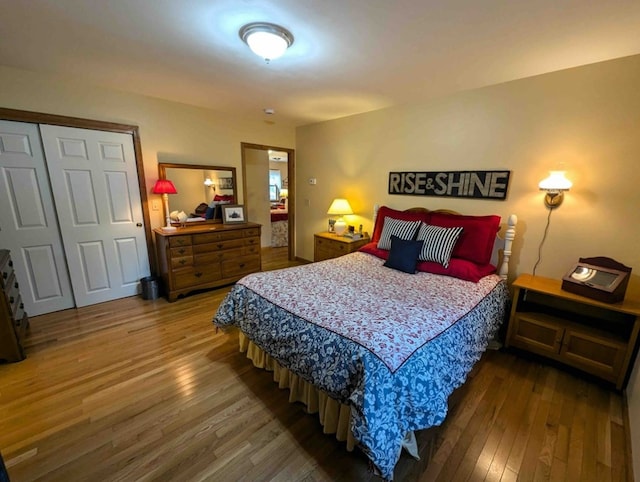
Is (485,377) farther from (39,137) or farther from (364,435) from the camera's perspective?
(39,137)

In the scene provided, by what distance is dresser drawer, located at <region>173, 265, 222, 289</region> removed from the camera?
3197 millimetres

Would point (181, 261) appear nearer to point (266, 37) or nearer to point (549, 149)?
point (266, 37)

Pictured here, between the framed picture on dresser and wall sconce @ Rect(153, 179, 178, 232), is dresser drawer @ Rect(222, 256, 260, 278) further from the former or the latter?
wall sconce @ Rect(153, 179, 178, 232)

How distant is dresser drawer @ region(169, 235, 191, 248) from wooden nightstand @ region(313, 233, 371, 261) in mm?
1659

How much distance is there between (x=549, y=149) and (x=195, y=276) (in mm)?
3865

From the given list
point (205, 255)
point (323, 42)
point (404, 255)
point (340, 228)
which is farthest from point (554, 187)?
point (205, 255)

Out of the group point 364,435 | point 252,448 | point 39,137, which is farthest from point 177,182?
point 364,435

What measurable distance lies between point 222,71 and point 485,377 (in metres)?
3.28

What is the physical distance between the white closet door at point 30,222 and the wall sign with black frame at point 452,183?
3760 mm

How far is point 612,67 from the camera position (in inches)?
78.9

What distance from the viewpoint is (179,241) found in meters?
3.13

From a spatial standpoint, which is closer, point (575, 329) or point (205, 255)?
point (575, 329)

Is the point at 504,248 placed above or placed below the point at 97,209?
below

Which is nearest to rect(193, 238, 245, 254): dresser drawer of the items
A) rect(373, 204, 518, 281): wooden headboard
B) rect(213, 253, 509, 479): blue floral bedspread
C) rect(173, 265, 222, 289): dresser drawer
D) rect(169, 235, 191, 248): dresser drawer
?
rect(169, 235, 191, 248): dresser drawer
